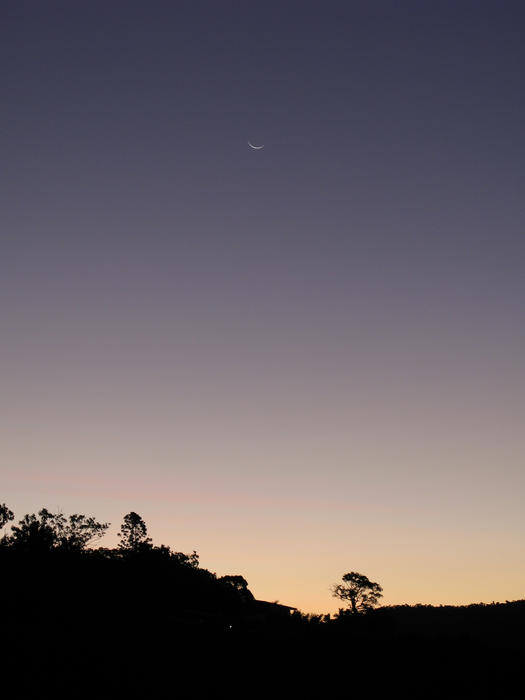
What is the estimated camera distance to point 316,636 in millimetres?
34938

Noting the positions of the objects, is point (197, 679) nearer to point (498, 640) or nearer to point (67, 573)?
point (67, 573)

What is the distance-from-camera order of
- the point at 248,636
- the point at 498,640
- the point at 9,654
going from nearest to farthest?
the point at 9,654 → the point at 248,636 → the point at 498,640

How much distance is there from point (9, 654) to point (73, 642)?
12.8 ft

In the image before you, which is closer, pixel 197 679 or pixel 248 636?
pixel 197 679

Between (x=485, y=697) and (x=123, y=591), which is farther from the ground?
(x=123, y=591)

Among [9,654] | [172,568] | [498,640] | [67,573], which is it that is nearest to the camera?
[9,654]

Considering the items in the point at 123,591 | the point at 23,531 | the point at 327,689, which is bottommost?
the point at 327,689

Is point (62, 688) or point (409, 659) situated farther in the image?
point (409, 659)

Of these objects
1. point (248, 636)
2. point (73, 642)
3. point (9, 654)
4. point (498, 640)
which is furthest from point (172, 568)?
point (498, 640)

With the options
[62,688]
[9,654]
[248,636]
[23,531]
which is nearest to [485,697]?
[248,636]

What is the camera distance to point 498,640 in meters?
69.6

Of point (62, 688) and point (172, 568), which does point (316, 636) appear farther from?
point (172, 568)

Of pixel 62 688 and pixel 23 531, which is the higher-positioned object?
pixel 23 531

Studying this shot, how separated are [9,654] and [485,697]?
26303 mm
